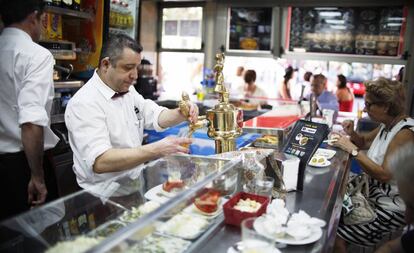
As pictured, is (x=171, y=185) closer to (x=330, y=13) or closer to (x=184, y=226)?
(x=184, y=226)

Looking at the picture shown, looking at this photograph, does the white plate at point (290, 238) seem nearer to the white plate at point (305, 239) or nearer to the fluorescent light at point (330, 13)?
the white plate at point (305, 239)

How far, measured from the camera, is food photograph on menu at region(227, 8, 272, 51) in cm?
613

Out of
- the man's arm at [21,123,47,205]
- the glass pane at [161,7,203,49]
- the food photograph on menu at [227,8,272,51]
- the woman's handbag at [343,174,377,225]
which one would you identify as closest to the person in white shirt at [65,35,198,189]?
the man's arm at [21,123,47,205]

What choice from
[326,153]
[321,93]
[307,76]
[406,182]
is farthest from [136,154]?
[307,76]

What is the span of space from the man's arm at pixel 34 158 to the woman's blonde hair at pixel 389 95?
7.12ft

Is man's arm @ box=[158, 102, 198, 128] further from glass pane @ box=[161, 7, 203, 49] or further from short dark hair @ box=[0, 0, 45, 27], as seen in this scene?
glass pane @ box=[161, 7, 203, 49]

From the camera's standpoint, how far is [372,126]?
4590 millimetres

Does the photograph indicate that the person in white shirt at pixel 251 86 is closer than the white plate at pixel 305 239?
No

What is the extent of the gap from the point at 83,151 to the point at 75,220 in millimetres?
606

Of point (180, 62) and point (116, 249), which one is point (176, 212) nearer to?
point (116, 249)

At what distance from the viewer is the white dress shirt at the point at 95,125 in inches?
68.5

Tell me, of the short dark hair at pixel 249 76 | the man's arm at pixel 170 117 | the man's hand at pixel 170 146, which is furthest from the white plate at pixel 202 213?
the short dark hair at pixel 249 76

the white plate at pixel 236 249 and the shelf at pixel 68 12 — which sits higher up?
the shelf at pixel 68 12

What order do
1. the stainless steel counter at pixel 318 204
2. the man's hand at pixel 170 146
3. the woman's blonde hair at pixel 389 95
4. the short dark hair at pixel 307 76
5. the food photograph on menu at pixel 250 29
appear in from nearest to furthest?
the stainless steel counter at pixel 318 204, the man's hand at pixel 170 146, the woman's blonde hair at pixel 389 95, the short dark hair at pixel 307 76, the food photograph on menu at pixel 250 29
